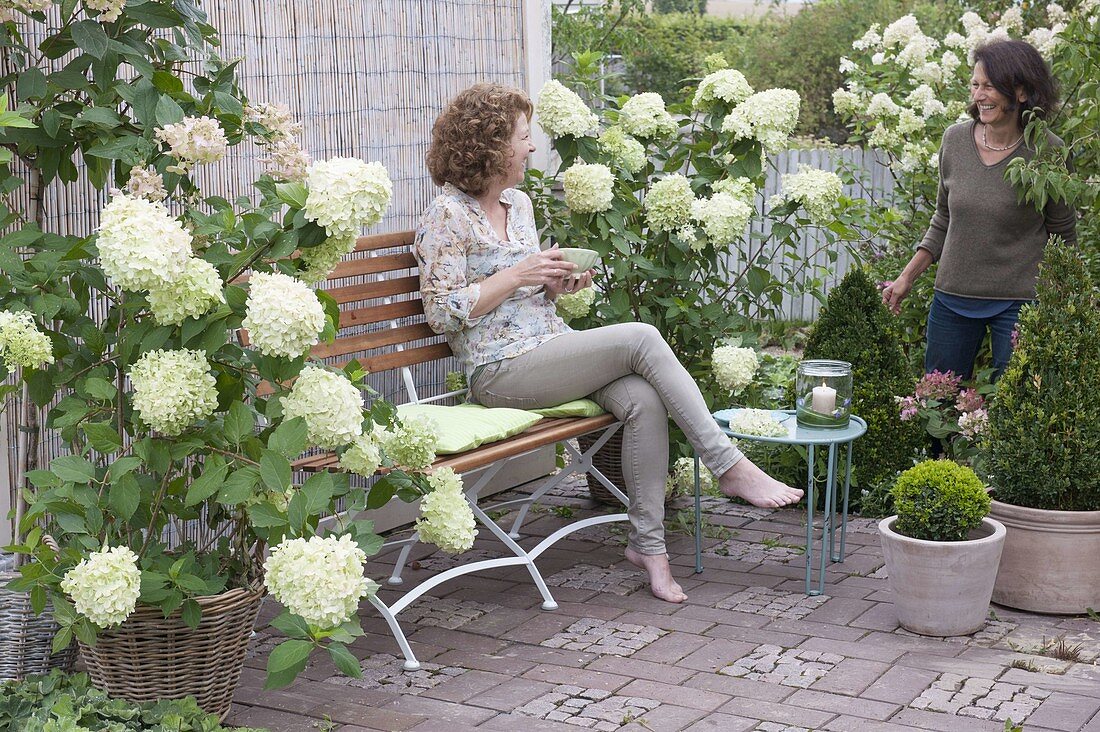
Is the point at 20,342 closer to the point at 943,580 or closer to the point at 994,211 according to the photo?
the point at 943,580

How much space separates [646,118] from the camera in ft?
15.6

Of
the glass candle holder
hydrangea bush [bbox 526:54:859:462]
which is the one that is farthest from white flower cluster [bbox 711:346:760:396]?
the glass candle holder

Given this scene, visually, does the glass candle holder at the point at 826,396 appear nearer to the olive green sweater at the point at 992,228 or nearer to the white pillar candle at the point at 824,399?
the white pillar candle at the point at 824,399

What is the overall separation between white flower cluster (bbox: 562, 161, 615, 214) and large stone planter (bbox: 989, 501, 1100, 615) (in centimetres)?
169

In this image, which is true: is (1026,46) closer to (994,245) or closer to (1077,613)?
(994,245)

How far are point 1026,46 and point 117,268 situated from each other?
3314 mm

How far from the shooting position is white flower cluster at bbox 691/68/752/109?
4.67 meters

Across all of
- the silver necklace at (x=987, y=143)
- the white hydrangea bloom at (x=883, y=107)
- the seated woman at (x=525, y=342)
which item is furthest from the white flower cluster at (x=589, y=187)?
the white hydrangea bloom at (x=883, y=107)

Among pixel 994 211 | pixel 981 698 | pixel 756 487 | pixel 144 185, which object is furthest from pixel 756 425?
pixel 144 185

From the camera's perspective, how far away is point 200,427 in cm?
291

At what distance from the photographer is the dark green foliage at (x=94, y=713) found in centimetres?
283

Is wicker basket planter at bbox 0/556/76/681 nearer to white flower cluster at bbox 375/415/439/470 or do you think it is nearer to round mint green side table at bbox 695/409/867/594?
white flower cluster at bbox 375/415/439/470

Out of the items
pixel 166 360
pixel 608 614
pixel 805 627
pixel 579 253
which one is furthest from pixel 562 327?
pixel 166 360

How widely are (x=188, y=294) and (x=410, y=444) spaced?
83 cm
